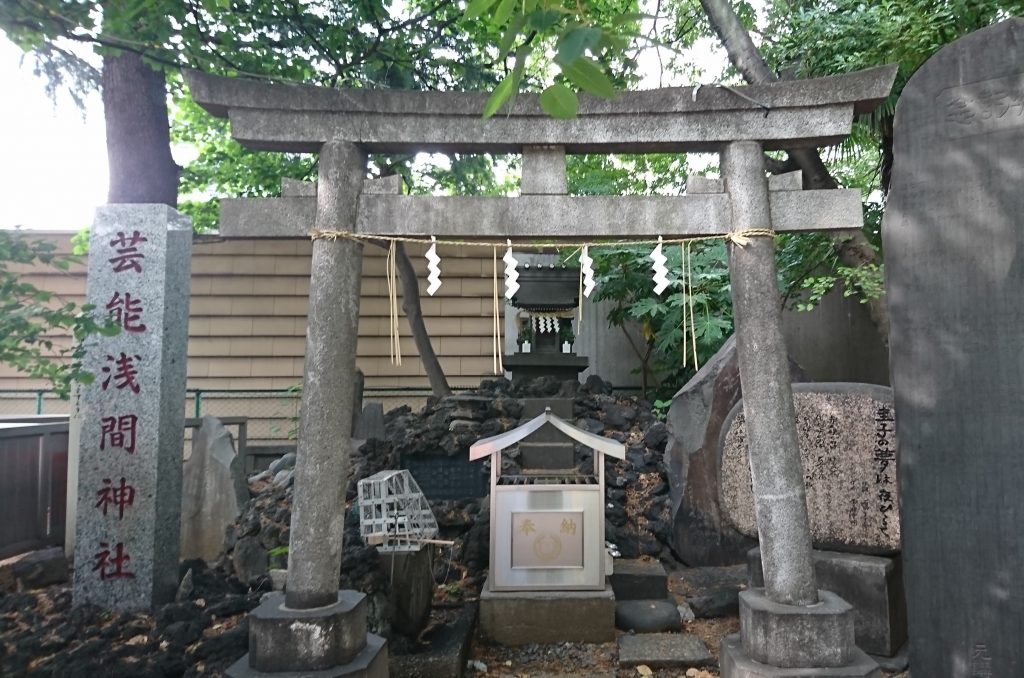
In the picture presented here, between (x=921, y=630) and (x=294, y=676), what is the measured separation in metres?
3.60

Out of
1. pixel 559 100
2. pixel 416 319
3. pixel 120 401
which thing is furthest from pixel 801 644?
pixel 416 319

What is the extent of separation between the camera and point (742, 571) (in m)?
6.78

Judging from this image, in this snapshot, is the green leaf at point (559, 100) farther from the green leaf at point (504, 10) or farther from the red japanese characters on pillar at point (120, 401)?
the red japanese characters on pillar at point (120, 401)

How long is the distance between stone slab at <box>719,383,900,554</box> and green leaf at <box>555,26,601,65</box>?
4724 mm

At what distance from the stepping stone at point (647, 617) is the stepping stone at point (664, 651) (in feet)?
0.47

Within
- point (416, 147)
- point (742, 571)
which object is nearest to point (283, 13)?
point (416, 147)

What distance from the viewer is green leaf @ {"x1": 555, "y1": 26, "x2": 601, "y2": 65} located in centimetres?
177

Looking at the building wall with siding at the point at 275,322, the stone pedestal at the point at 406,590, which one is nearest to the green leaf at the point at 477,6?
the stone pedestal at the point at 406,590

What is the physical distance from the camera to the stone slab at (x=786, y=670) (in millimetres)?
3570

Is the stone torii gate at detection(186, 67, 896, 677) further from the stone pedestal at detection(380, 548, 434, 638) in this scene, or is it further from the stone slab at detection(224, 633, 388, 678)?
the stone pedestal at detection(380, 548, 434, 638)

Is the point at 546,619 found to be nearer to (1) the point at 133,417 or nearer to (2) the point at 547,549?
(2) the point at 547,549

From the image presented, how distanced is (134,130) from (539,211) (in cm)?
598

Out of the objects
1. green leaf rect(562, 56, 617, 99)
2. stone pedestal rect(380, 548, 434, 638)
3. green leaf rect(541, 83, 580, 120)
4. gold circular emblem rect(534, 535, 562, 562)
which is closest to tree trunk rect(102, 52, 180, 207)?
stone pedestal rect(380, 548, 434, 638)

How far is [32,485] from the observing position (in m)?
7.16
